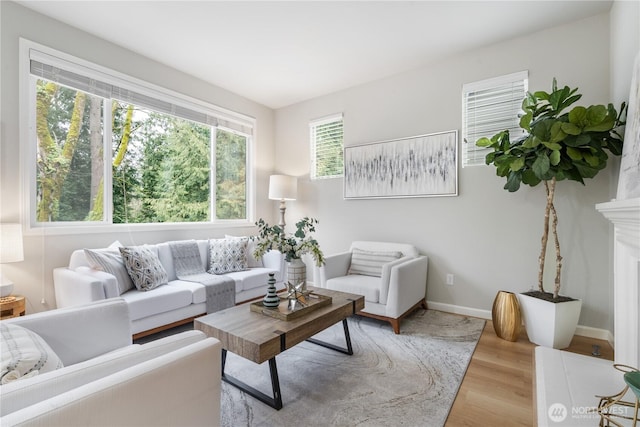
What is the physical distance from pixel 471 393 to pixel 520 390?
12.3 inches

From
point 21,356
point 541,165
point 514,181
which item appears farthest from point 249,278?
point 541,165

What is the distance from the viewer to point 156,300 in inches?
98.6

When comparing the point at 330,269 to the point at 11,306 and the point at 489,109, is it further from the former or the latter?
the point at 11,306

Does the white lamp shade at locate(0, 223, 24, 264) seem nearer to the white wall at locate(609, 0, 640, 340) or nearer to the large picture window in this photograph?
the large picture window

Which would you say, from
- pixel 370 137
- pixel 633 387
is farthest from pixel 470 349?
pixel 370 137

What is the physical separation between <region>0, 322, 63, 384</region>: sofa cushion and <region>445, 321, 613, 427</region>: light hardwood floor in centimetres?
183

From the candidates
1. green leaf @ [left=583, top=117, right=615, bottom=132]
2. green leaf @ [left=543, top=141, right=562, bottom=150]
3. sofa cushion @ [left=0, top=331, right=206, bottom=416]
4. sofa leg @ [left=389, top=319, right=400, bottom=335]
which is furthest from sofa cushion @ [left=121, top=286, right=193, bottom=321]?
green leaf @ [left=583, top=117, right=615, bottom=132]

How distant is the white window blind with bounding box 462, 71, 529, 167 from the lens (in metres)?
3.00

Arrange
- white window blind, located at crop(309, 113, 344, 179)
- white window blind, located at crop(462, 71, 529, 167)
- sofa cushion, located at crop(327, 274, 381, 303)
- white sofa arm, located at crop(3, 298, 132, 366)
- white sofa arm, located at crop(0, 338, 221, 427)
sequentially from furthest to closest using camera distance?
white window blind, located at crop(309, 113, 344, 179)
white window blind, located at crop(462, 71, 529, 167)
sofa cushion, located at crop(327, 274, 381, 303)
white sofa arm, located at crop(3, 298, 132, 366)
white sofa arm, located at crop(0, 338, 221, 427)

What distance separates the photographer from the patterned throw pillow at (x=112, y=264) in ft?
8.32

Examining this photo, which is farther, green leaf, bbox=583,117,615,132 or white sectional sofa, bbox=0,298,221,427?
green leaf, bbox=583,117,615,132

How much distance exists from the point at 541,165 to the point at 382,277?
1.58 m

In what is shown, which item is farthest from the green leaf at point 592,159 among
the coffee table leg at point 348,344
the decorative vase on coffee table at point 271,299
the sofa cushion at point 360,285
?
the decorative vase on coffee table at point 271,299

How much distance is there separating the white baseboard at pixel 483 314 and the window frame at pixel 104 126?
9.42 ft
